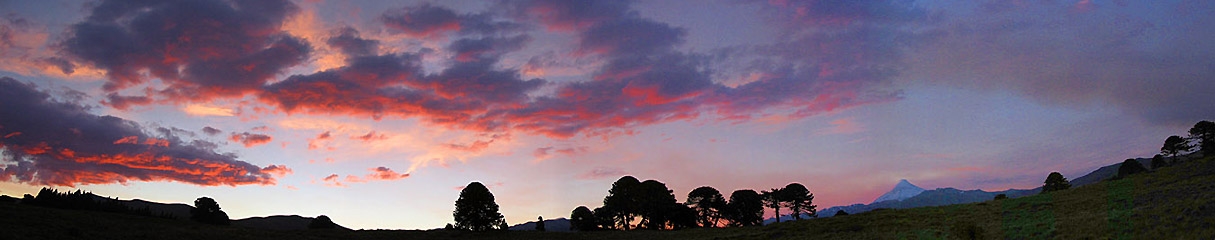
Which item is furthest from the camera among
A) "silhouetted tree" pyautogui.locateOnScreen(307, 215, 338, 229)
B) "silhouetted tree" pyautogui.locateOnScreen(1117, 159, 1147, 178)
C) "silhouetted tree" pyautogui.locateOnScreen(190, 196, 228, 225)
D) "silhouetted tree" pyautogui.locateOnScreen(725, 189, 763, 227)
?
"silhouetted tree" pyautogui.locateOnScreen(725, 189, 763, 227)

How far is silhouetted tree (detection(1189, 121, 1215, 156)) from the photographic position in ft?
300

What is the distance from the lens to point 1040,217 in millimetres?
50125

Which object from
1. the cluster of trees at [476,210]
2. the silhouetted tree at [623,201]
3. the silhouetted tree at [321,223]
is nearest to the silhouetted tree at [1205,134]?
the silhouetted tree at [623,201]

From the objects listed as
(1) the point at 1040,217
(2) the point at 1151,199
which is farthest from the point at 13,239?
(2) the point at 1151,199

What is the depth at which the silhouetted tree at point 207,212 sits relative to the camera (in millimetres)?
80812

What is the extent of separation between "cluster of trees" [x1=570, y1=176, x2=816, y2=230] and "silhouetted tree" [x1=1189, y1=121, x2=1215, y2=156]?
209 ft

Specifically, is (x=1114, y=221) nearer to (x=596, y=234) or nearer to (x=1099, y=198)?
(x=1099, y=198)

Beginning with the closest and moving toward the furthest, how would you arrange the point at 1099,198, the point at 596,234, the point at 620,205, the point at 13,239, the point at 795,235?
the point at 13,239 < the point at 1099,198 < the point at 795,235 < the point at 596,234 < the point at 620,205

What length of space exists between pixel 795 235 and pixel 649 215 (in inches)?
1625

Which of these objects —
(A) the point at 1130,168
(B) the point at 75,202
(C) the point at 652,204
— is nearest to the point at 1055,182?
(A) the point at 1130,168

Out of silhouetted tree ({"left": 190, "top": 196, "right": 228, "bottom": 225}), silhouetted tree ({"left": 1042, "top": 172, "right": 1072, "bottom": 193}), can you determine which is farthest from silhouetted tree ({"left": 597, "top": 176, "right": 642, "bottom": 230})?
silhouetted tree ({"left": 1042, "top": 172, "right": 1072, "bottom": 193})

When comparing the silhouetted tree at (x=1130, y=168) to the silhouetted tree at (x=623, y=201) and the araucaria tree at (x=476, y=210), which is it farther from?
the araucaria tree at (x=476, y=210)

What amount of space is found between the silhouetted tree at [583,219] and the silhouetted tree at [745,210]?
2782 centimetres

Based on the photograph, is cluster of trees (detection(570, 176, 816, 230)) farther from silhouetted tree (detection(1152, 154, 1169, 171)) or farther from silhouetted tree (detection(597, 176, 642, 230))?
silhouetted tree (detection(1152, 154, 1169, 171))
